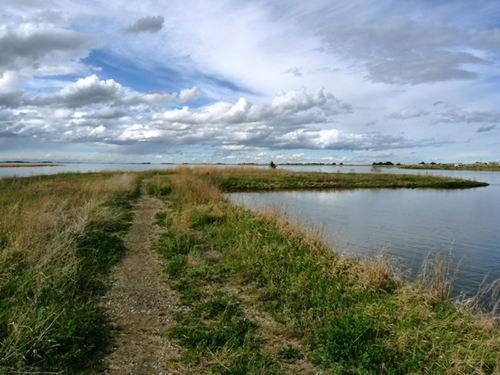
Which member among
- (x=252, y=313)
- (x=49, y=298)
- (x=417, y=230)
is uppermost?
(x=49, y=298)

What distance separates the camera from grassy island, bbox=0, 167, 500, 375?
4293 millimetres

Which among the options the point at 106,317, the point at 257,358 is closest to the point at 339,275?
the point at 257,358

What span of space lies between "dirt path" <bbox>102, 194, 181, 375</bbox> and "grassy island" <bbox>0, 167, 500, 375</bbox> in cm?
20

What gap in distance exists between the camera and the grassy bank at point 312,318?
4379mm

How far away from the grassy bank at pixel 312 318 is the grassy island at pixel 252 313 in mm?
23

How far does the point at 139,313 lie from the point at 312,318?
3.03 m

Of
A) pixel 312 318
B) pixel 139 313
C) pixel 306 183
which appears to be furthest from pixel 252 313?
pixel 306 183

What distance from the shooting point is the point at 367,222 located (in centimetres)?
1811

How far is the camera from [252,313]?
5863mm

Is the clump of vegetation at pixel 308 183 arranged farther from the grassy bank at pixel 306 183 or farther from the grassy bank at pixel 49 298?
the grassy bank at pixel 49 298

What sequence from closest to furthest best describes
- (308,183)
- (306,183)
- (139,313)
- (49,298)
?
1. (49,298)
2. (139,313)
3. (306,183)
4. (308,183)

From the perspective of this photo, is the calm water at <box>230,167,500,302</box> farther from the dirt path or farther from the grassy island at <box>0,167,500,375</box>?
the dirt path

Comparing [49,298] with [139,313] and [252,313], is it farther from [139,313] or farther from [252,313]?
[252,313]

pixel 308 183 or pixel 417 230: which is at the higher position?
pixel 308 183
